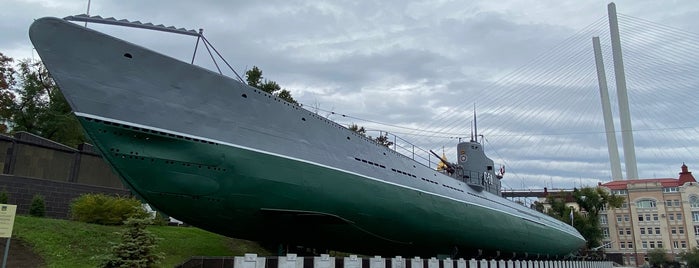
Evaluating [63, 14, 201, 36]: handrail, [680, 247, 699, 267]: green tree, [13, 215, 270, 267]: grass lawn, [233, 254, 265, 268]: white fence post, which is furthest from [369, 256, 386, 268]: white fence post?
[680, 247, 699, 267]: green tree

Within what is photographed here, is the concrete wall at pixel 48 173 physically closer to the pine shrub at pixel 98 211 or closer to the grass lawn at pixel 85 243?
the pine shrub at pixel 98 211

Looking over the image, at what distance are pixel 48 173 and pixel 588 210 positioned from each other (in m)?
59.7

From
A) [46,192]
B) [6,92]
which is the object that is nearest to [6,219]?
[46,192]

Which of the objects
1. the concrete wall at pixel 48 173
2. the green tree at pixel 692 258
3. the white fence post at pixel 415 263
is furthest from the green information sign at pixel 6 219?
the green tree at pixel 692 258

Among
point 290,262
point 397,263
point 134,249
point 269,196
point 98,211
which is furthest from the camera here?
point 98,211

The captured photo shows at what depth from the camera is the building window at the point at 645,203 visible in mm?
75688

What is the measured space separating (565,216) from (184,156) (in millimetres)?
60498

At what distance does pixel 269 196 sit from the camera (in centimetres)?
1039

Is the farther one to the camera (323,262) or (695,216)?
(695,216)

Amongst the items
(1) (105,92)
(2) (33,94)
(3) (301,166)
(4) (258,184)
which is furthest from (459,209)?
(2) (33,94)

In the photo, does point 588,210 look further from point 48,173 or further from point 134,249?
point 134,249

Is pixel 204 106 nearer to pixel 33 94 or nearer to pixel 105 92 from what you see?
pixel 105 92

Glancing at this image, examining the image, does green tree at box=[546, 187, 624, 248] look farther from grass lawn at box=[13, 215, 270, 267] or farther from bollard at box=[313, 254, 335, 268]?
bollard at box=[313, 254, 335, 268]

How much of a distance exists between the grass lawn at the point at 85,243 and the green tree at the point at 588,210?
5197cm
